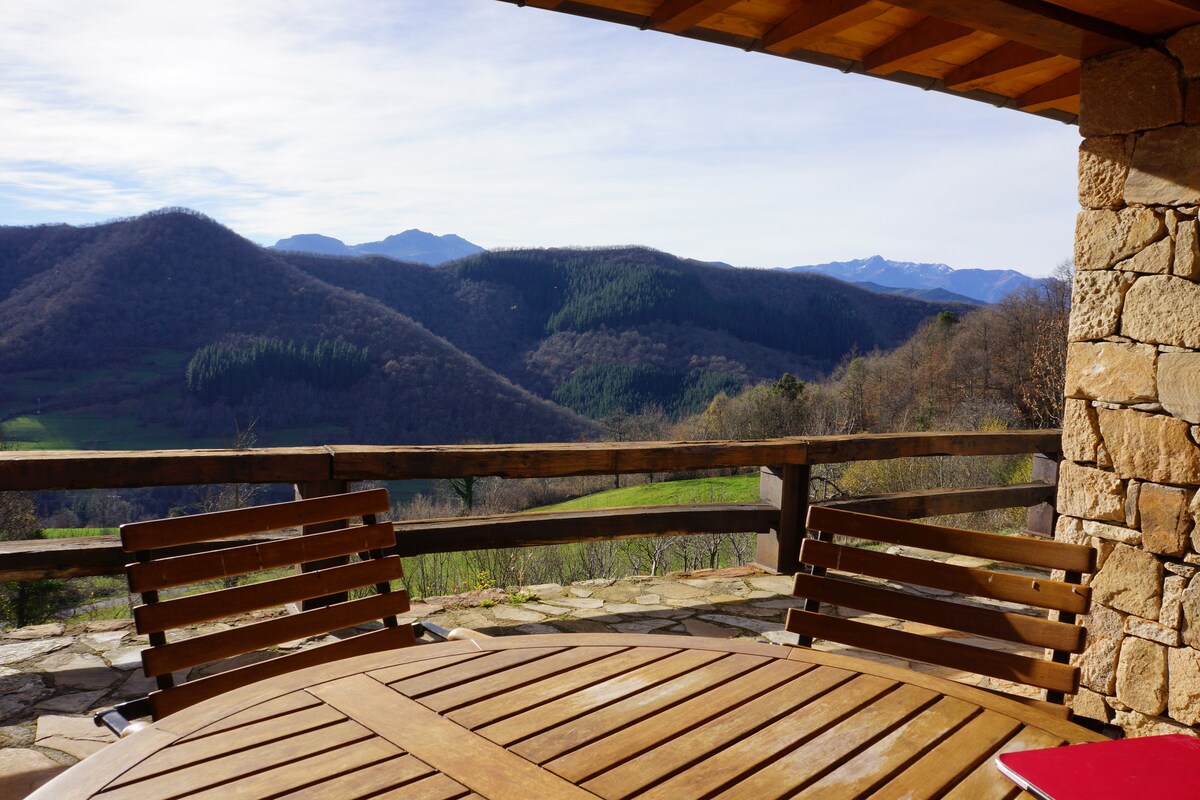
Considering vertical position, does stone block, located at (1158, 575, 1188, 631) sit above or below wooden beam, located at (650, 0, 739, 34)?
below

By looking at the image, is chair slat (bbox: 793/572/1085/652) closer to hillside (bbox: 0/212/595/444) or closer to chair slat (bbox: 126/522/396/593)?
chair slat (bbox: 126/522/396/593)

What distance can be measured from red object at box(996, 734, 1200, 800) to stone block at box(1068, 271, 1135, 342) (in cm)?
168

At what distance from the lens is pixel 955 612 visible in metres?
1.62

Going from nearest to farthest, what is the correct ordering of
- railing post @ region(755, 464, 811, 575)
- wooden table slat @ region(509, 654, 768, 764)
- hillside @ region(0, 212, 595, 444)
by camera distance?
1. wooden table slat @ region(509, 654, 768, 764)
2. railing post @ region(755, 464, 811, 575)
3. hillside @ region(0, 212, 595, 444)

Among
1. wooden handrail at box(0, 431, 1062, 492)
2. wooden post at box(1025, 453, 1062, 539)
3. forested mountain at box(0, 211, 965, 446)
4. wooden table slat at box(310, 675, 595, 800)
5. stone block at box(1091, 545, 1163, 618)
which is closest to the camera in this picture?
wooden table slat at box(310, 675, 595, 800)

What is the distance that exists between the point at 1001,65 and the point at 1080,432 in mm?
1244

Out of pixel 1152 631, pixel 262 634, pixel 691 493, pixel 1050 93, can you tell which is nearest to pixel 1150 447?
pixel 1152 631

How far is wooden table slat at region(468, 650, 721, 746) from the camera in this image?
3.84 ft

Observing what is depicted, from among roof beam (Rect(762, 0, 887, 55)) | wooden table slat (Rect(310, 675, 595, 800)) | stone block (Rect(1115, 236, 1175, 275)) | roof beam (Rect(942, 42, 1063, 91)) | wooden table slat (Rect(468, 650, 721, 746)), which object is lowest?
wooden table slat (Rect(310, 675, 595, 800))

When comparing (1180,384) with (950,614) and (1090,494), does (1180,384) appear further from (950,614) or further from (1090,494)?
(950,614)

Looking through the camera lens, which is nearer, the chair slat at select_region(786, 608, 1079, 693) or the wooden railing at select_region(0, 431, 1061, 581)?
the chair slat at select_region(786, 608, 1079, 693)

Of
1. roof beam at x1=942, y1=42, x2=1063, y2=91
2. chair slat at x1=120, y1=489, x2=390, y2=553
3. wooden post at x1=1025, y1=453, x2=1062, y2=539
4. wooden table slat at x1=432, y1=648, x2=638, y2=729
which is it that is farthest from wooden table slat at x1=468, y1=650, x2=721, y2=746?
wooden post at x1=1025, y1=453, x2=1062, y2=539

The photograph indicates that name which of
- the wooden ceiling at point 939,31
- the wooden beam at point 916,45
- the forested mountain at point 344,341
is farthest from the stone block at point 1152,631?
the forested mountain at point 344,341

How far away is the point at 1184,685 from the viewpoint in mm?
2164
